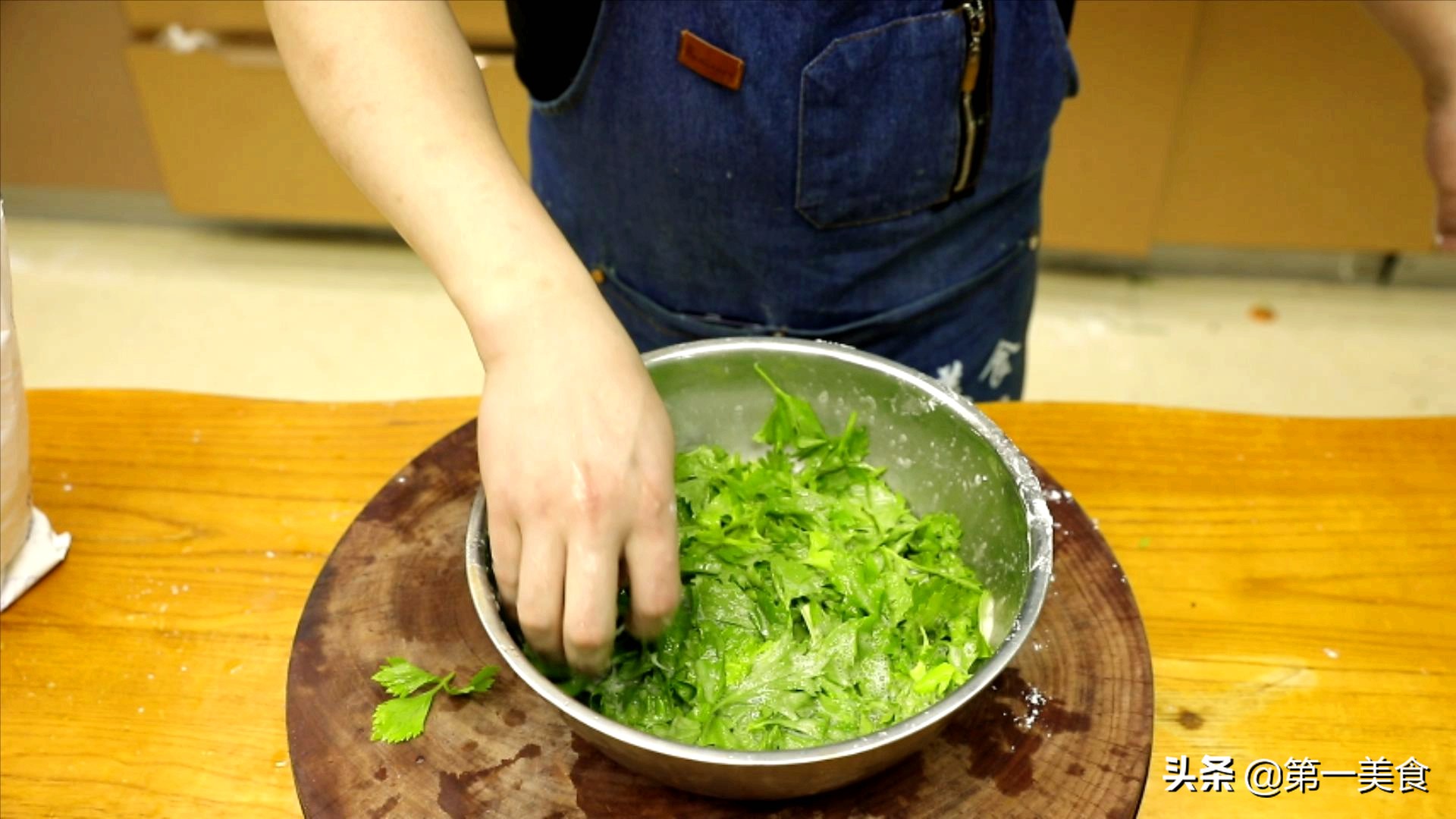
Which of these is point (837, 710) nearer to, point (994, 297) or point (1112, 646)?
point (1112, 646)

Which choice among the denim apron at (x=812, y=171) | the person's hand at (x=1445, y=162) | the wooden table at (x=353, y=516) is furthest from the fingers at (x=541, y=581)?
the person's hand at (x=1445, y=162)

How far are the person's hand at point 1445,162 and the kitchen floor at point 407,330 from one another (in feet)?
4.86

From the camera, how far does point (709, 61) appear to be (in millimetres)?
1082

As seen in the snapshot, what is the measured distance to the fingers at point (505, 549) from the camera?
0.74m

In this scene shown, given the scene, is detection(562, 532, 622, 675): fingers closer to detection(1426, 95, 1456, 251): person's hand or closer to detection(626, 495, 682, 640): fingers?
detection(626, 495, 682, 640): fingers

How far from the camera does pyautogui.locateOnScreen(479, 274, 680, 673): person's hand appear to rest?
713mm

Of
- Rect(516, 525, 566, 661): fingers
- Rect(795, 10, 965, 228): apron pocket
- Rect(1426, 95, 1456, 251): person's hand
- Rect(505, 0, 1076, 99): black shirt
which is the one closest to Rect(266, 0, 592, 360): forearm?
Rect(516, 525, 566, 661): fingers

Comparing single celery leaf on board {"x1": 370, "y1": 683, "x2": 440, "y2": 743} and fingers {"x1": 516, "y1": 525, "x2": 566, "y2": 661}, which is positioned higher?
fingers {"x1": 516, "y1": 525, "x2": 566, "y2": 661}

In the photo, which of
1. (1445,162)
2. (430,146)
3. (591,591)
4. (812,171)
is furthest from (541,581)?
(1445,162)

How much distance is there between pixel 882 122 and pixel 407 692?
0.69m

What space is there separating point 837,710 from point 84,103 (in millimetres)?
2671

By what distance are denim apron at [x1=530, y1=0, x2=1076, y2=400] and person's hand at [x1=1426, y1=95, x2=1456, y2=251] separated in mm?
355

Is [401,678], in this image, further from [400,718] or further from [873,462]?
[873,462]

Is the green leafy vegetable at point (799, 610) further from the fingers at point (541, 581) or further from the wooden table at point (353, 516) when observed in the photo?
the wooden table at point (353, 516)
